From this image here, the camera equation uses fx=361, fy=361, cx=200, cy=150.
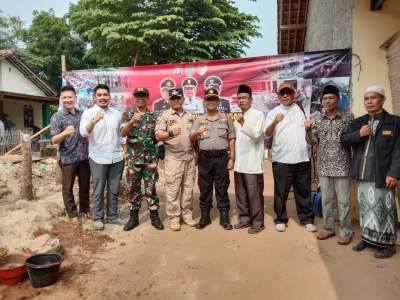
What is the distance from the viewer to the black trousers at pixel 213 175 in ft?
15.0

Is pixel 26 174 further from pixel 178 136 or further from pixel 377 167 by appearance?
pixel 377 167

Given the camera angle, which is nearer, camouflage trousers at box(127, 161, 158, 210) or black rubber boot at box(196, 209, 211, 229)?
camouflage trousers at box(127, 161, 158, 210)

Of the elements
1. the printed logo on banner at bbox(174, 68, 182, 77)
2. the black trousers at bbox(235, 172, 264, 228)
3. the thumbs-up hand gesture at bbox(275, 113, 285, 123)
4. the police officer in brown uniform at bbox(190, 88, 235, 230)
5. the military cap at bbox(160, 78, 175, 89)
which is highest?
the printed logo on banner at bbox(174, 68, 182, 77)

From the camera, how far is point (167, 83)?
6047 mm

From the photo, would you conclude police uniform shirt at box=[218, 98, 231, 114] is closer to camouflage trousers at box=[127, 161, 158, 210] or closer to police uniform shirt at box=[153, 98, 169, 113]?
police uniform shirt at box=[153, 98, 169, 113]

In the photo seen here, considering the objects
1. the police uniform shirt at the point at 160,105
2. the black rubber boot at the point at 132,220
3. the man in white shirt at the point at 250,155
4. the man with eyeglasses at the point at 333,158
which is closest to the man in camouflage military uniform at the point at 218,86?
the police uniform shirt at the point at 160,105

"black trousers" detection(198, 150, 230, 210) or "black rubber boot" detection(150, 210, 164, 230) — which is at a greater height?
"black trousers" detection(198, 150, 230, 210)

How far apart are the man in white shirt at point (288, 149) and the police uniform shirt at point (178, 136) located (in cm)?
101

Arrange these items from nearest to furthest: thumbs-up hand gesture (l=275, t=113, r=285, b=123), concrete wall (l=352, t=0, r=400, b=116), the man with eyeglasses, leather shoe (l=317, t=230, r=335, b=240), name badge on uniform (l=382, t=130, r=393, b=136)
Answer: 1. name badge on uniform (l=382, t=130, r=393, b=136)
2. the man with eyeglasses
3. thumbs-up hand gesture (l=275, t=113, r=285, b=123)
4. leather shoe (l=317, t=230, r=335, b=240)
5. concrete wall (l=352, t=0, r=400, b=116)

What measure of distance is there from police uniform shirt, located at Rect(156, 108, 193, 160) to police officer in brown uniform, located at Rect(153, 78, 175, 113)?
4.94 feet

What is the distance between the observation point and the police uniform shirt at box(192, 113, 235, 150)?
4523 millimetres

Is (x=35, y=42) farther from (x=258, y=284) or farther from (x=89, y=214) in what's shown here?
(x=258, y=284)

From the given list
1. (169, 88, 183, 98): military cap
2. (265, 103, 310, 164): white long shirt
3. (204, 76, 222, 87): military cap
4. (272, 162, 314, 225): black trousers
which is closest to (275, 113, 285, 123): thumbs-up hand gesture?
(265, 103, 310, 164): white long shirt

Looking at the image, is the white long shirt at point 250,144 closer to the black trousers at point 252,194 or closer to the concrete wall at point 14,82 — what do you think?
the black trousers at point 252,194
